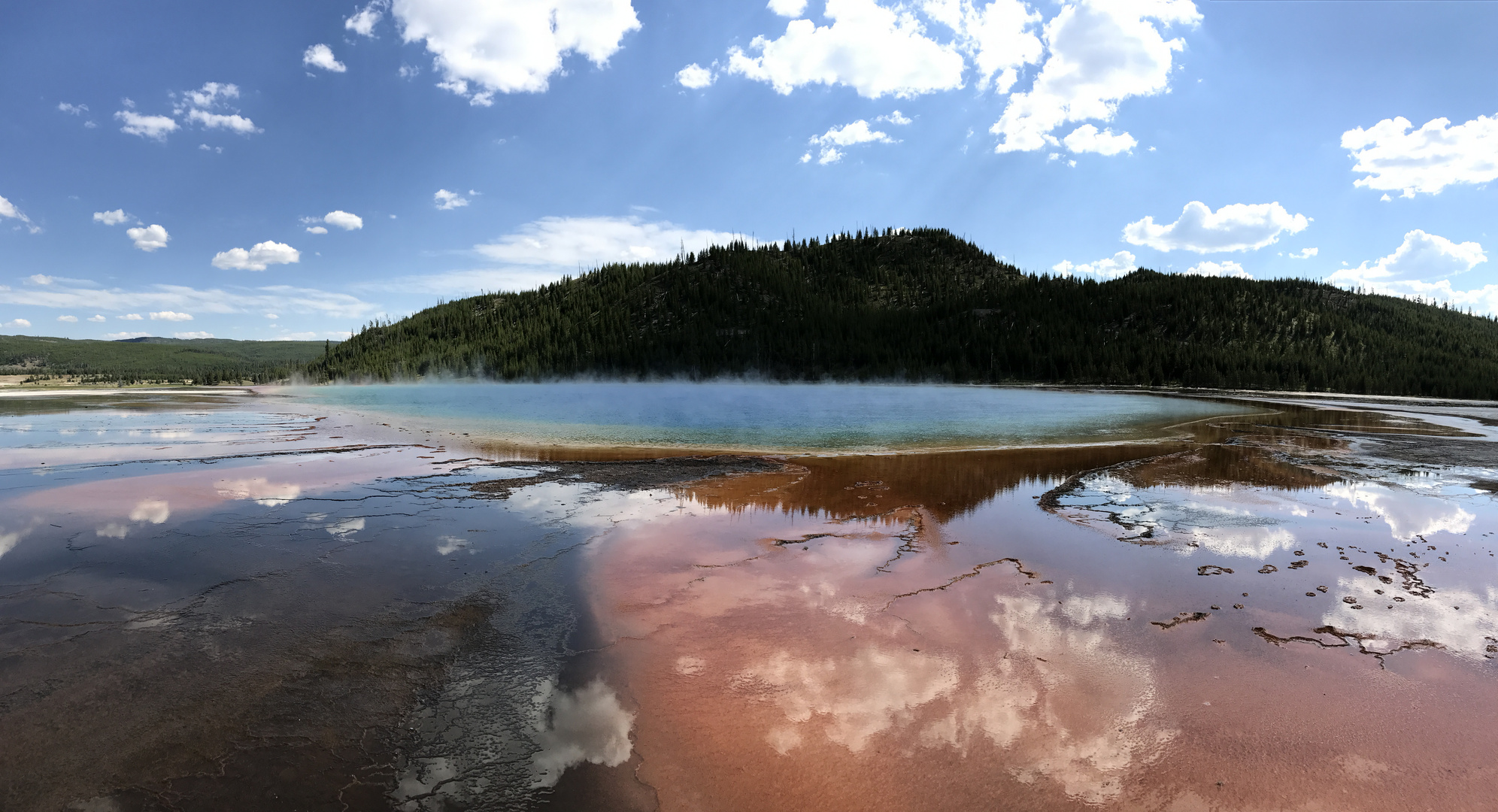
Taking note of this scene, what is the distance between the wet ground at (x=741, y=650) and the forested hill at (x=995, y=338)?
4089 inches

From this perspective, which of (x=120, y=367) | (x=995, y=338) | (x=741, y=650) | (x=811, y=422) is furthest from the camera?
(x=120, y=367)

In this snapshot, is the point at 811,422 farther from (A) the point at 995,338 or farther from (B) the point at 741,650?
(A) the point at 995,338

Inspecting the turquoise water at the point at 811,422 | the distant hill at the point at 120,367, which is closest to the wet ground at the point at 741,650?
the turquoise water at the point at 811,422

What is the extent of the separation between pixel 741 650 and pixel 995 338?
141 metres

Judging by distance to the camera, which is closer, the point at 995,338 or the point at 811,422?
the point at 811,422

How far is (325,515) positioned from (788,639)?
8.72m

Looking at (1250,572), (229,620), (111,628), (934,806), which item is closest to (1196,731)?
(934,806)

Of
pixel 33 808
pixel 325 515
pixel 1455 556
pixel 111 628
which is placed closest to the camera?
pixel 33 808

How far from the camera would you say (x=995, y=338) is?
137 metres

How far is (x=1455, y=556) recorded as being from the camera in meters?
9.23

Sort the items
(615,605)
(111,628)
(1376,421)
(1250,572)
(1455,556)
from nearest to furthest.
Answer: (111,628) < (615,605) < (1250,572) < (1455,556) < (1376,421)

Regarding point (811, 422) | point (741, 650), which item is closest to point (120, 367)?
point (811, 422)

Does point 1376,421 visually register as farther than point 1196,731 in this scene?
Yes

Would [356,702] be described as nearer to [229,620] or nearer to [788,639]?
[229,620]
